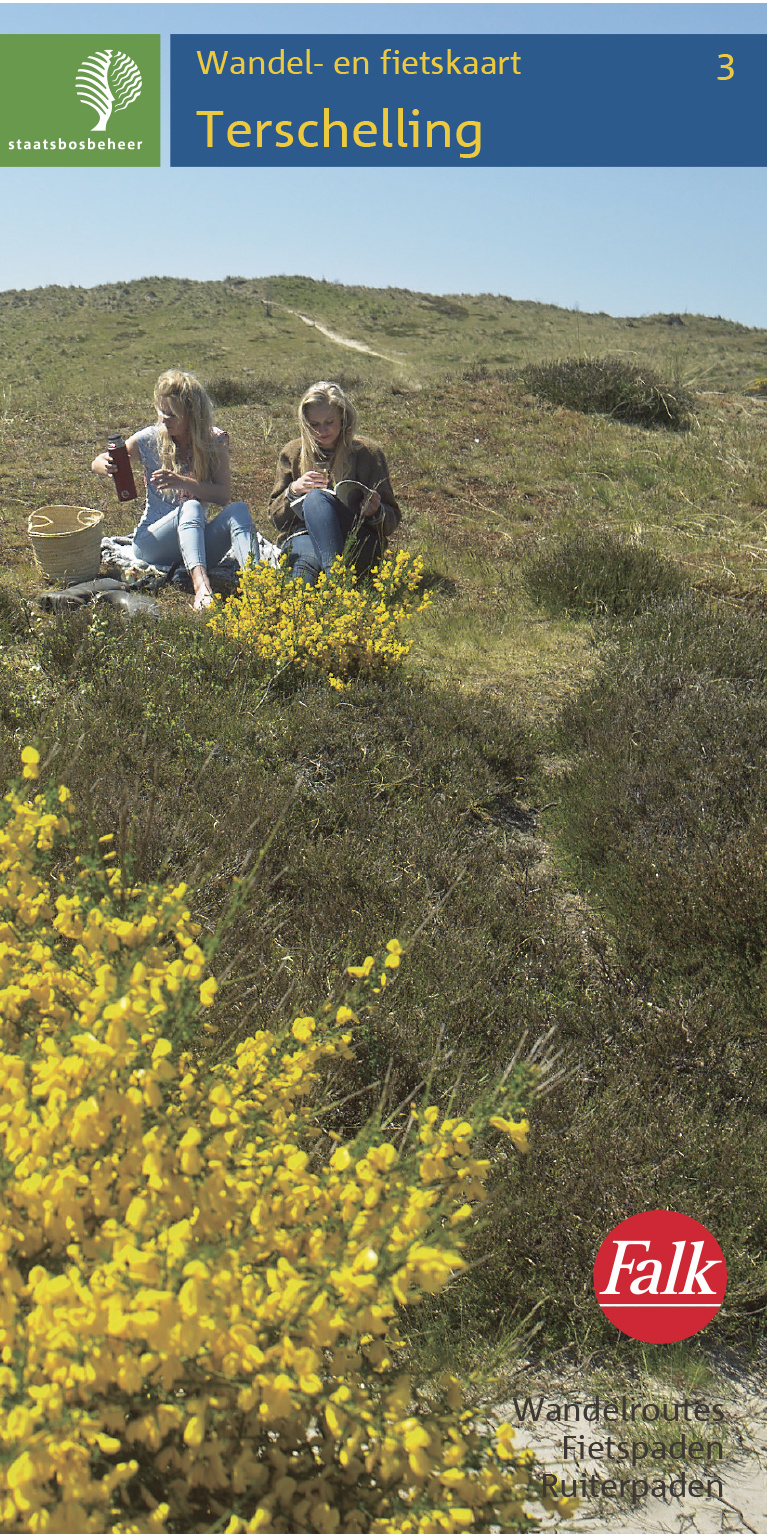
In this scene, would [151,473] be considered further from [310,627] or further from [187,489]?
[310,627]

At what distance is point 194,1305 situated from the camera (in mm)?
1033

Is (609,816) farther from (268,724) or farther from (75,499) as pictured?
(75,499)

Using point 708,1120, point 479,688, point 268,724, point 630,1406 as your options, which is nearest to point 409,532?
point 479,688

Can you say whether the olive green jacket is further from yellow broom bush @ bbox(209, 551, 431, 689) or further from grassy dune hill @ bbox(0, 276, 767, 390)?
grassy dune hill @ bbox(0, 276, 767, 390)

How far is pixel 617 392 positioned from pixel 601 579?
671cm

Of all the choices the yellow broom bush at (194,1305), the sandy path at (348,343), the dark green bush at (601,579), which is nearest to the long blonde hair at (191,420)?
the dark green bush at (601,579)

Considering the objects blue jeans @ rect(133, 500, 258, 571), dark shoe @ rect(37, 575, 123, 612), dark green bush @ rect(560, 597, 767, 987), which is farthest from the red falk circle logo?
blue jeans @ rect(133, 500, 258, 571)

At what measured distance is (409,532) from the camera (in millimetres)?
7930

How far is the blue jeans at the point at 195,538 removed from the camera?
5.88m

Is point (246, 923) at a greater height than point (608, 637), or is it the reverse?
point (608, 637)

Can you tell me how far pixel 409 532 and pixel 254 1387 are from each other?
7.36 metres

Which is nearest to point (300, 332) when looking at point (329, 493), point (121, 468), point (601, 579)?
point (121, 468)

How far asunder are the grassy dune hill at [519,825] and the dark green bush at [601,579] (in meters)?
0.03

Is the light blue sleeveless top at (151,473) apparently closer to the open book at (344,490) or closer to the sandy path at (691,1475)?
the open book at (344,490)
